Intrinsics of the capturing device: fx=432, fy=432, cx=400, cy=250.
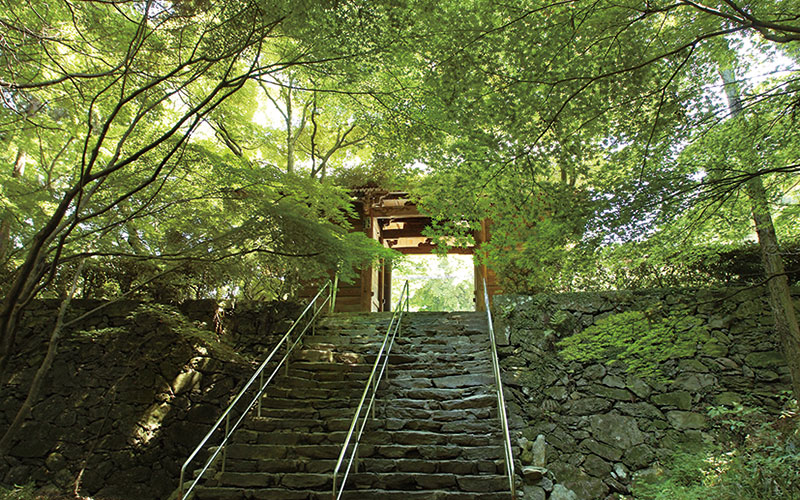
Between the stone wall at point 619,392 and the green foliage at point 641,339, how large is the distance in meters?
0.21

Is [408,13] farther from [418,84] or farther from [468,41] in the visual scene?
[418,84]

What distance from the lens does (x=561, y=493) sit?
552cm

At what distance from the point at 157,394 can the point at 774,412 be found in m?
9.51

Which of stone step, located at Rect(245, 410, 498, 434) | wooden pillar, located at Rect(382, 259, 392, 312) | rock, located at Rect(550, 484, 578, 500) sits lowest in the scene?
rock, located at Rect(550, 484, 578, 500)

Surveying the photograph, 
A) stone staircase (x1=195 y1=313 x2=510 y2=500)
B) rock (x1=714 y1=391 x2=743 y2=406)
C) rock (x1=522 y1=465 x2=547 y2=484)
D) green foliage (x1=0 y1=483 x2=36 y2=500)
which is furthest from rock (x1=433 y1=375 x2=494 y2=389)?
green foliage (x1=0 y1=483 x2=36 y2=500)

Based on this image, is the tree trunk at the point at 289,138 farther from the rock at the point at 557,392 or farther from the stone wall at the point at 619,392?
the rock at the point at 557,392

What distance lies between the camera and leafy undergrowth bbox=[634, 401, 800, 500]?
174 inches

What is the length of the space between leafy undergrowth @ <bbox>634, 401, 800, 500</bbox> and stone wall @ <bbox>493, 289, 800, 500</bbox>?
21 cm

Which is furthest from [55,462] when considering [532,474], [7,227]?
[532,474]

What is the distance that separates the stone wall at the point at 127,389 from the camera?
7043mm

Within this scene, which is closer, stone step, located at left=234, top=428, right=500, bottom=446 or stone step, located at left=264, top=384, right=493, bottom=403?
stone step, located at left=234, top=428, right=500, bottom=446

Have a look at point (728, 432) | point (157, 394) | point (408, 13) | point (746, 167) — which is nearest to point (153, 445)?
point (157, 394)

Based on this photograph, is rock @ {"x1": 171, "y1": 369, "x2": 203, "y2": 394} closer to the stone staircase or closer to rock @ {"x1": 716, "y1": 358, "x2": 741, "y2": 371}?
the stone staircase

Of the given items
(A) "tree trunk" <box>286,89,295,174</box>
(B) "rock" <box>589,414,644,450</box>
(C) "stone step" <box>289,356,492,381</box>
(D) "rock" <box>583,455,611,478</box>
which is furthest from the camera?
(A) "tree trunk" <box>286,89,295,174</box>
